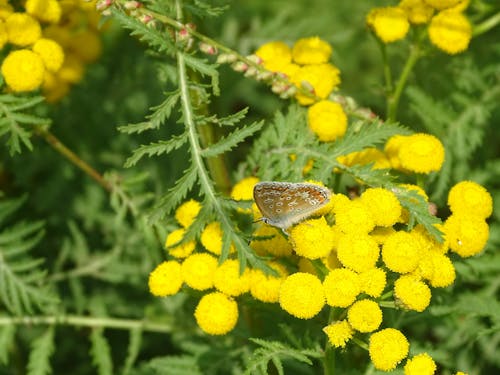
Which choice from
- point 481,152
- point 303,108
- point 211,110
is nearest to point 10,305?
point 211,110

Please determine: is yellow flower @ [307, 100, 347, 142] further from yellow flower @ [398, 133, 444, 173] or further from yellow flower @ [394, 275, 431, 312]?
yellow flower @ [394, 275, 431, 312]

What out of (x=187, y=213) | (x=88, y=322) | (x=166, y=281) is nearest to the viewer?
(x=166, y=281)

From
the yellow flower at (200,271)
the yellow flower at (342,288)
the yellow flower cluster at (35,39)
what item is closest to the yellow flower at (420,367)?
the yellow flower at (342,288)

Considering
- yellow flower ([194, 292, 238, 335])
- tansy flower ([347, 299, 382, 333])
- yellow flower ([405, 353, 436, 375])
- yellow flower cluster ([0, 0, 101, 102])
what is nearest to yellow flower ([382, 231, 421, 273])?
tansy flower ([347, 299, 382, 333])

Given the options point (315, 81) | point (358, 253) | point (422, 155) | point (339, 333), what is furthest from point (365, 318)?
point (315, 81)

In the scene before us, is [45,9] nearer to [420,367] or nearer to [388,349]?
[388,349]

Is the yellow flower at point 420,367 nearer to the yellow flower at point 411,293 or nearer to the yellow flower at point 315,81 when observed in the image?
the yellow flower at point 411,293
